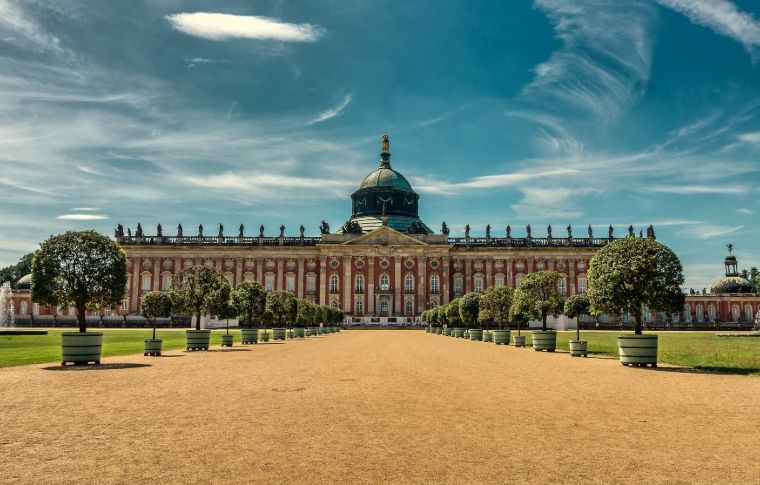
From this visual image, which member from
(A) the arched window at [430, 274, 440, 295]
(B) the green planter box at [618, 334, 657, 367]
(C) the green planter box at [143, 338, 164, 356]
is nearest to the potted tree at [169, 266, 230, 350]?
(C) the green planter box at [143, 338, 164, 356]

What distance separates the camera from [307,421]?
33.7 feet

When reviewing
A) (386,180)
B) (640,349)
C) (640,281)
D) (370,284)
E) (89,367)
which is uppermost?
(386,180)

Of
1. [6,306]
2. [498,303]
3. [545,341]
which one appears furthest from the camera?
[6,306]

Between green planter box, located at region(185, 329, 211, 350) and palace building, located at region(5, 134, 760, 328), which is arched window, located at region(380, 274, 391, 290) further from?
green planter box, located at region(185, 329, 211, 350)

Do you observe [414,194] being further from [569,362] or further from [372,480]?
[372,480]

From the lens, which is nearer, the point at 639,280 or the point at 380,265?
the point at 639,280

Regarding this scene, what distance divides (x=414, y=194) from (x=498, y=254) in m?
19.4

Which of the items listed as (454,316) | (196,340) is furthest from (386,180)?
(196,340)

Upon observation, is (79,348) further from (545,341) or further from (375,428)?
(545,341)

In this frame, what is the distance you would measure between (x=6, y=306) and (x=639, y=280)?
92319 mm

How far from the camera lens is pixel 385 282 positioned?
9831 cm

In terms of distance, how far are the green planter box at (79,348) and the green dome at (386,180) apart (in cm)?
8885

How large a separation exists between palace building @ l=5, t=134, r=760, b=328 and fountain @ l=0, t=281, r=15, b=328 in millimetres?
7485

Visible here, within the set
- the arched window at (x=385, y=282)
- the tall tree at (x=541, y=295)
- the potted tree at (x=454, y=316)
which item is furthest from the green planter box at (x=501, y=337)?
the arched window at (x=385, y=282)
